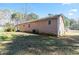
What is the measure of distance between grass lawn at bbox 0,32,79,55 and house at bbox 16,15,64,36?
84 mm

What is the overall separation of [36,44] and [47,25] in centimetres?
34

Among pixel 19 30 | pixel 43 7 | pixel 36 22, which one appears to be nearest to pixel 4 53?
pixel 19 30

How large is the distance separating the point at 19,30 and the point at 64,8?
79 cm

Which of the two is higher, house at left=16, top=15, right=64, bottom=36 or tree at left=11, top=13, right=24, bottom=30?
tree at left=11, top=13, right=24, bottom=30

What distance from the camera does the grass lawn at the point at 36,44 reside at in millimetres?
3656

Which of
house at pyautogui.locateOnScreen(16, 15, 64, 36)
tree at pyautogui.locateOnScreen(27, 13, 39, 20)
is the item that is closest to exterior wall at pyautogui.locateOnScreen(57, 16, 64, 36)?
house at pyautogui.locateOnScreen(16, 15, 64, 36)

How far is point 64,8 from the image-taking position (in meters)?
3.71

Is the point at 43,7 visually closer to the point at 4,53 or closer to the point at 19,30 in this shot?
the point at 19,30

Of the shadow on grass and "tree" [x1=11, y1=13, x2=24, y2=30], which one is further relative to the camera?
"tree" [x1=11, y1=13, x2=24, y2=30]

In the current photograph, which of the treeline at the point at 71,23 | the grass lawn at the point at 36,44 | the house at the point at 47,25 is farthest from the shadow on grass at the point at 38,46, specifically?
the treeline at the point at 71,23

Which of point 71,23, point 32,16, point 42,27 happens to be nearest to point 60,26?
point 71,23

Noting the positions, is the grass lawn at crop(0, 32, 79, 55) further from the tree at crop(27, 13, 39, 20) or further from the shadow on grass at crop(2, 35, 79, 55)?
the tree at crop(27, 13, 39, 20)

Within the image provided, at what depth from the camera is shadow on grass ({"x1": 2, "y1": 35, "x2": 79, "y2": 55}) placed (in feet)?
12.0
